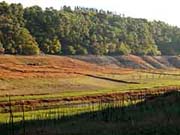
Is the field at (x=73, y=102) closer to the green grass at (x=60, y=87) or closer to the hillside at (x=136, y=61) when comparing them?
the green grass at (x=60, y=87)

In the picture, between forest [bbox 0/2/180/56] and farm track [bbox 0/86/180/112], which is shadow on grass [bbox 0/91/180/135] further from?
forest [bbox 0/2/180/56]

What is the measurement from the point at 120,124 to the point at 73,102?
3184 cm

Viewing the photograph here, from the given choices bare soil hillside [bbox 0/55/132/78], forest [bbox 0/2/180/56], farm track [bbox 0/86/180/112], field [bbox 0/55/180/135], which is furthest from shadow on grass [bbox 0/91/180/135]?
forest [bbox 0/2/180/56]

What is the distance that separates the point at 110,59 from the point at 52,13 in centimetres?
2425

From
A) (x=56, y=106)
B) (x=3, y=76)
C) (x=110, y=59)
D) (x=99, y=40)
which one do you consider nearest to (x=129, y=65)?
(x=110, y=59)

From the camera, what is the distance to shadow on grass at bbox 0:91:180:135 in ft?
86.3

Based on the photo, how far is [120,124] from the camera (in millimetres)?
30109

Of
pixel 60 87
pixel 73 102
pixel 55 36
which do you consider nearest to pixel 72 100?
pixel 73 102

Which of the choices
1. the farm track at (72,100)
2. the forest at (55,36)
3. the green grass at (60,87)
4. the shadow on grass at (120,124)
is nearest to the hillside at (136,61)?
the forest at (55,36)

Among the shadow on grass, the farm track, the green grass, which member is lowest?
the green grass

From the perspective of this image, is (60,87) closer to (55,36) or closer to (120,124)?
(120,124)

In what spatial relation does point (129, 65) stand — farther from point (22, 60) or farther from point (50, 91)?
point (50, 91)

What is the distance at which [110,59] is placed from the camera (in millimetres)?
157375

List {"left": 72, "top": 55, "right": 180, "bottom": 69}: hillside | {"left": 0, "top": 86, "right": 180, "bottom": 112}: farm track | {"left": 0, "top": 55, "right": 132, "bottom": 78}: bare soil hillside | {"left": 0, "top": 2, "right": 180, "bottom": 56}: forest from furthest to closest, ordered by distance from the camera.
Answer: {"left": 72, "top": 55, "right": 180, "bottom": 69}: hillside < {"left": 0, "top": 2, "right": 180, "bottom": 56}: forest < {"left": 0, "top": 55, "right": 132, "bottom": 78}: bare soil hillside < {"left": 0, "top": 86, "right": 180, "bottom": 112}: farm track
